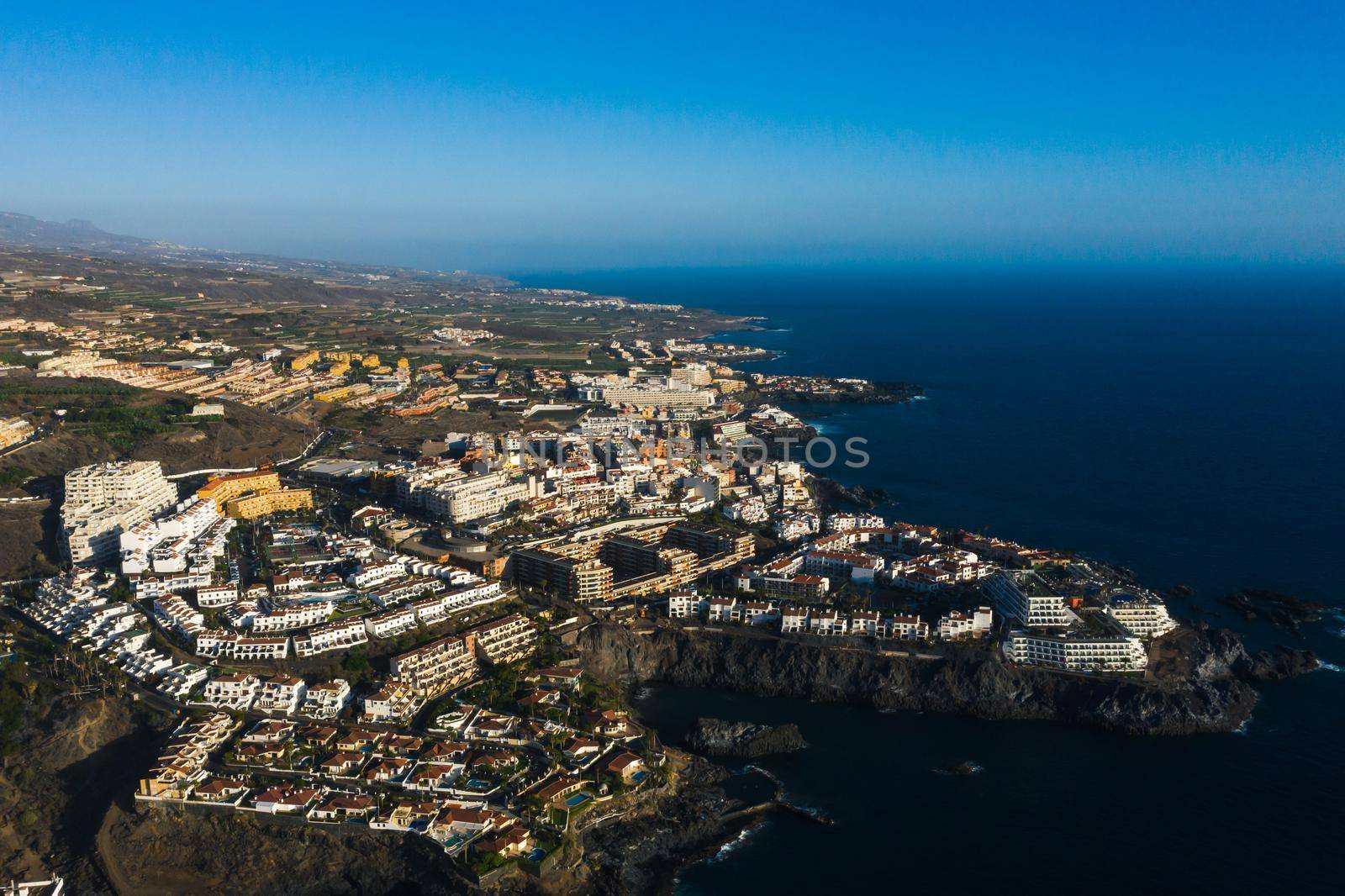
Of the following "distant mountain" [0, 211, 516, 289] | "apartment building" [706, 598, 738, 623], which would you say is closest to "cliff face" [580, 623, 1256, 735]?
"apartment building" [706, 598, 738, 623]

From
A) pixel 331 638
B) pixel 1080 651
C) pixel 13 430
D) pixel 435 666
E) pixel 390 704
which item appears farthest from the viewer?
pixel 13 430

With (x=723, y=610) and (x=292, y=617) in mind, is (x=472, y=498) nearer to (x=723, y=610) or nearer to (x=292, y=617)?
(x=292, y=617)

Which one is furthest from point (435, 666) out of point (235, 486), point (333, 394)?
point (333, 394)

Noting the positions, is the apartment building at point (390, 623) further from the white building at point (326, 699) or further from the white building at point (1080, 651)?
the white building at point (1080, 651)

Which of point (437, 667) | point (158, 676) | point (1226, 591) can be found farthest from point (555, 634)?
point (1226, 591)

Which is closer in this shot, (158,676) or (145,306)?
(158,676)

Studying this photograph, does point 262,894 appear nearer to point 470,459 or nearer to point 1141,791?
point 1141,791
